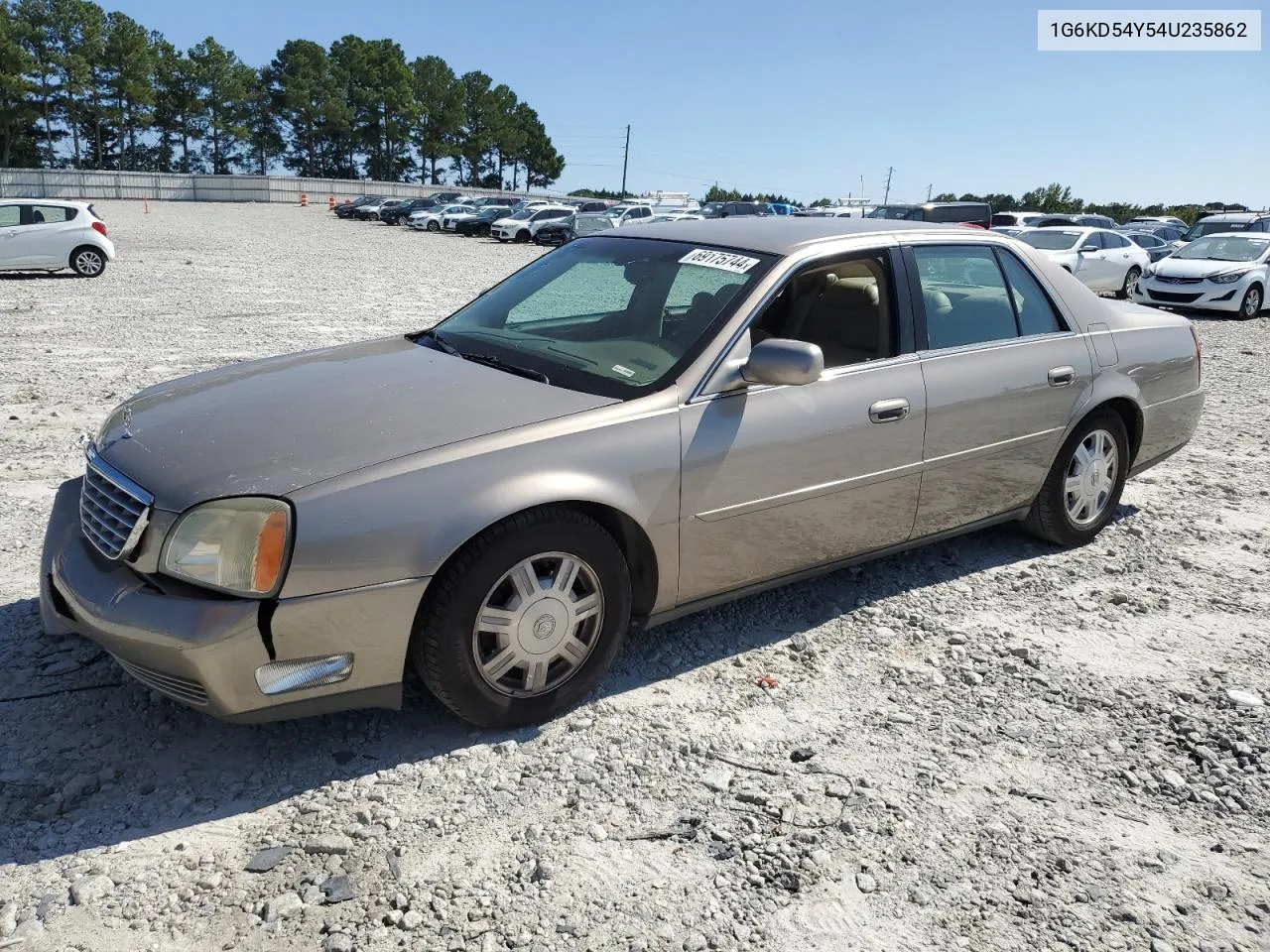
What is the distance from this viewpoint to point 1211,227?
2644 centimetres

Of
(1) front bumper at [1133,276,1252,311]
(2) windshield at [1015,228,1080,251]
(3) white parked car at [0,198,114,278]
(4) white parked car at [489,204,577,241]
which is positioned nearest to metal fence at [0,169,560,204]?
(4) white parked car at [489,204,577,241]

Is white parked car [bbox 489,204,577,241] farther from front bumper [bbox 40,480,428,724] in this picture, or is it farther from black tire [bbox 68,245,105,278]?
front bumper [bbox 40,480,428,724]

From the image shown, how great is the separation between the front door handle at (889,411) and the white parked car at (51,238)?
1745 centimetres

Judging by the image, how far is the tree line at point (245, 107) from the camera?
233 feet

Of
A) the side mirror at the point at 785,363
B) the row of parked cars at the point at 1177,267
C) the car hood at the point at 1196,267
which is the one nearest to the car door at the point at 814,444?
the side mirror at the point at 785,363

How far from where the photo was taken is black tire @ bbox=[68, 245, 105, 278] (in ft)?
58.7

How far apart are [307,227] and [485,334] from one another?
41191mm

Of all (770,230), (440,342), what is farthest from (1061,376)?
(440,342)

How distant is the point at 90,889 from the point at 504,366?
82.8 inches

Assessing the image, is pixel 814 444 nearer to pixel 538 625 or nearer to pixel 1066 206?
pixel 538 625

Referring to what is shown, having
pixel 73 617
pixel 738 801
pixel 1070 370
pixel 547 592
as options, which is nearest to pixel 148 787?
pixel 73 617

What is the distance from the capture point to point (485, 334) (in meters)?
4.25

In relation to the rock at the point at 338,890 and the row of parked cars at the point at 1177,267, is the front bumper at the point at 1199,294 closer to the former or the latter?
the row of parked cars at the point at 1177,267

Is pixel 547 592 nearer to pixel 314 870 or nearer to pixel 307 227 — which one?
pixel 314 870
